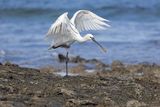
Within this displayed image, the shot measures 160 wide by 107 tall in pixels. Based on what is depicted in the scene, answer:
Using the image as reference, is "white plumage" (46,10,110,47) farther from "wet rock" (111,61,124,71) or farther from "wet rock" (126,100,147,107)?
"wet rock" (126,100,147,107)

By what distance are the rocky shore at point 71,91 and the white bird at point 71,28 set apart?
872mm

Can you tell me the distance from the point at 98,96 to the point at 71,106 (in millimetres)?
854

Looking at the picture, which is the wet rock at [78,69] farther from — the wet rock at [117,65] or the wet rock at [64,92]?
the wet rock at [64,92]

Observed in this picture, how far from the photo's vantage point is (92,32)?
70.3 feet

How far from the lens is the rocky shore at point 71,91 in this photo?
30.5 ft

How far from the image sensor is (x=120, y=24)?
79.9 ft

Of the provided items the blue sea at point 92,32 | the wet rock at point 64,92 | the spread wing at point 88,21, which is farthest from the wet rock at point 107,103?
the blue sea at point 92,32

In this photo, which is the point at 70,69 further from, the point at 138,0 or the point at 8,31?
the point at 138,0

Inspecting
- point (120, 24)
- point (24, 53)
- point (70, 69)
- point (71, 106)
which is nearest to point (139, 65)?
point (70, 69)

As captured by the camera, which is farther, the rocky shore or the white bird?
the white bird

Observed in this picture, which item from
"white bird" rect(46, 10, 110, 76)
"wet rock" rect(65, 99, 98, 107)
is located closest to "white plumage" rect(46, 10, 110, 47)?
"white bird" rect(46, 10, 110, 76)

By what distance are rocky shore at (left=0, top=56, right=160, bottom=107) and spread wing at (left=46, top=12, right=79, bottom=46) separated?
2.68 feet

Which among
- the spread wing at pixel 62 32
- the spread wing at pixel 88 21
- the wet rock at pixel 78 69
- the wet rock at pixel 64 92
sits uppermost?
the spread wing at pixel 88 21

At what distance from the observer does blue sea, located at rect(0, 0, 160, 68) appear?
17.7 meters
